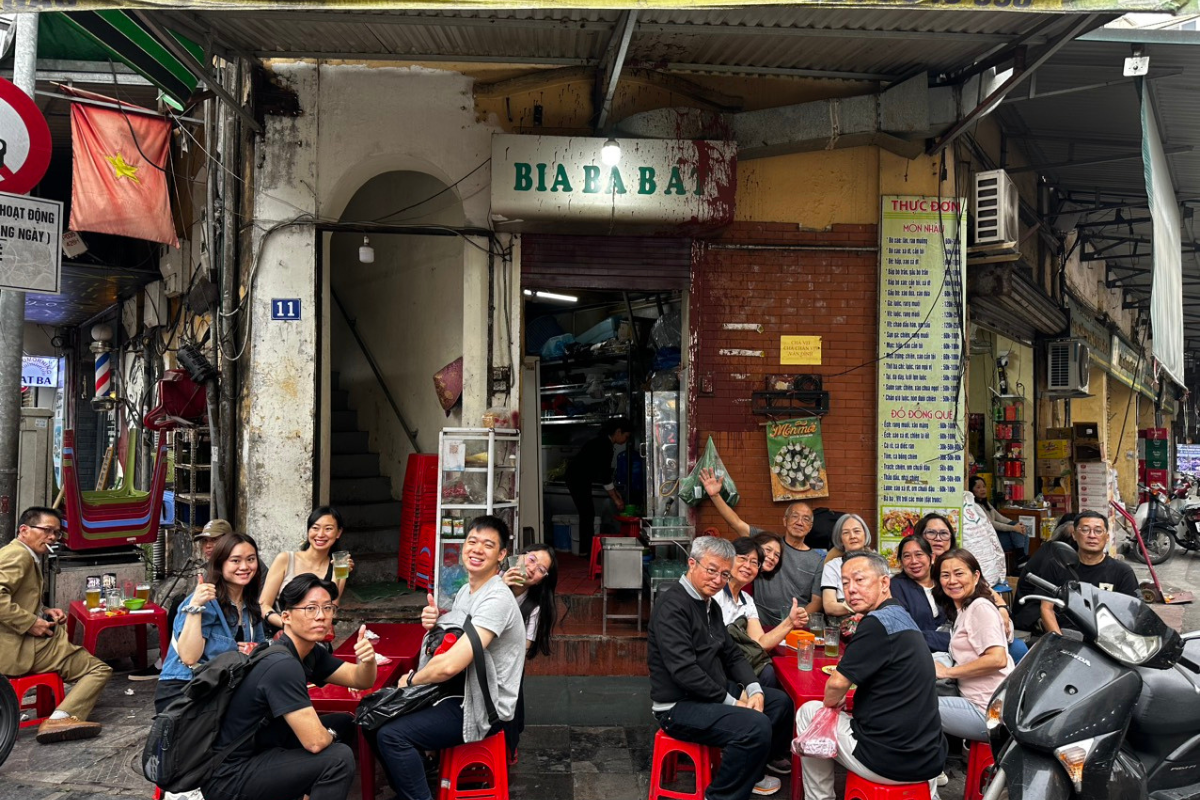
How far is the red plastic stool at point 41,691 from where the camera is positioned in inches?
219

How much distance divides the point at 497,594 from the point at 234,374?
4.13 meters

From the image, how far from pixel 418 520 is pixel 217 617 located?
3509 millimetres

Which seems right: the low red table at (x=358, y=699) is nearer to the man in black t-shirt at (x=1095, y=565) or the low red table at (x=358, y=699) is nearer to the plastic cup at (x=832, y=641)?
the plastic cup at (x=832, y=641)

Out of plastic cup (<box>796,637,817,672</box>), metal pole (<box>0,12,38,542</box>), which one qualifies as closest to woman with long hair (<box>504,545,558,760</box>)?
plastic cup (<box>796,637,817,672</box>)

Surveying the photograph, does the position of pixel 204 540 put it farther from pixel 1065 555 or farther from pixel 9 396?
pixel 1065 555

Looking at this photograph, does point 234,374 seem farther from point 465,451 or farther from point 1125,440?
point 1125,440

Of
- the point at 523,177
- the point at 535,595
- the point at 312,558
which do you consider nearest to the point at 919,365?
the point at 523,177

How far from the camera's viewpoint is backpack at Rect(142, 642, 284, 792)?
3.32 metres

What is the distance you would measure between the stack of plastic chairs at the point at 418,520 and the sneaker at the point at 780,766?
3498 mm

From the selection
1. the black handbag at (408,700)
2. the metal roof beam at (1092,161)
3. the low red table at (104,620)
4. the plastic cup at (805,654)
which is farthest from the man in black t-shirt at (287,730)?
the metal roof beam at (1092,161)

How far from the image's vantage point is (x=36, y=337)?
1789cm

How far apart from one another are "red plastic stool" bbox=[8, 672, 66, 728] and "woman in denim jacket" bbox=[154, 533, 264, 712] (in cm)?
179

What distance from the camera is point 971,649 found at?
468cm

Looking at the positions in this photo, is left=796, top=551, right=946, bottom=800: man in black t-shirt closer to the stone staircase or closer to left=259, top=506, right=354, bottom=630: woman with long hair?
left=259, top=506, right=354, bottom=630: woman with long hair
